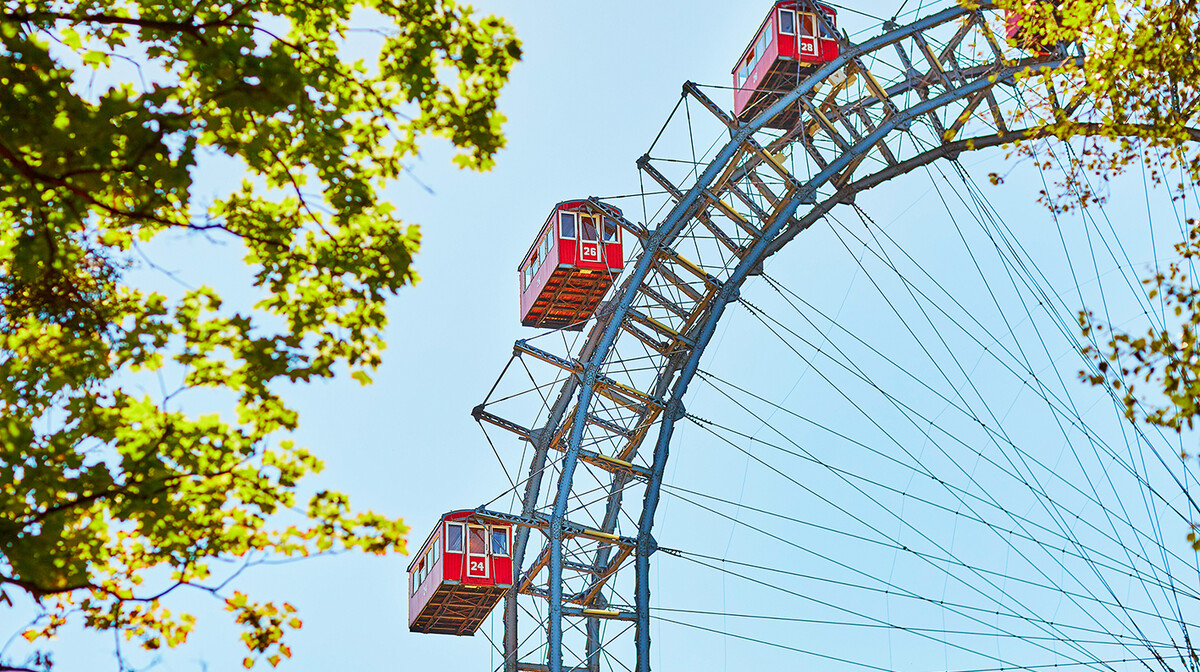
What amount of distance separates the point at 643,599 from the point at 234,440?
17009mm

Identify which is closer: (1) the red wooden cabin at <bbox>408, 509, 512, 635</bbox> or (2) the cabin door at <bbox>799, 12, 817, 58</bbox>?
(2) the cabin door at <bbox>799, 12, 817, 58</bbox>

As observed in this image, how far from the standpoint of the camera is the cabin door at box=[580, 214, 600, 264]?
84.0 feet

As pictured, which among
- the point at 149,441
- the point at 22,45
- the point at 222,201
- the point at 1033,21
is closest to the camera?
the point at 22,45

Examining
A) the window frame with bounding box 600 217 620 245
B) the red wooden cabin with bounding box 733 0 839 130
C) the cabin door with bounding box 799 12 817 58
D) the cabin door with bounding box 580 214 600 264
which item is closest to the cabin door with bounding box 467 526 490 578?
the cabin door with bounding box 580 214 600 264

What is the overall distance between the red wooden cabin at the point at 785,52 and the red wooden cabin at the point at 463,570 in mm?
9252

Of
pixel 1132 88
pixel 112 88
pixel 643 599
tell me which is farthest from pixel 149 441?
pixel 643 599

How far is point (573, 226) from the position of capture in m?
25.9

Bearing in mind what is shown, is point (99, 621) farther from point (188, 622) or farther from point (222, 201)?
point (222, 201)

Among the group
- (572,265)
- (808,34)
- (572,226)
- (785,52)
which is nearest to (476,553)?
(572,265)

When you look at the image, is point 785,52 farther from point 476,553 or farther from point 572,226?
point 476,553

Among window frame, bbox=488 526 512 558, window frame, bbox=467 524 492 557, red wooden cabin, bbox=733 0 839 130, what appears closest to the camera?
red wooden cabin, bbox=733 0 839 130

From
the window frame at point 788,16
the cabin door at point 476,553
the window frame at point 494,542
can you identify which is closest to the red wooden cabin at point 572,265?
the window frame at point 494,542

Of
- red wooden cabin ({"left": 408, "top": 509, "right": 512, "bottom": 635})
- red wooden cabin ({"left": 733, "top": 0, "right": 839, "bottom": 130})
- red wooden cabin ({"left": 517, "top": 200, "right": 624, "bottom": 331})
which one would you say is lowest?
red wooden cabin ({"left": 408, "top": 509, "right": 512, "bottom": 635})

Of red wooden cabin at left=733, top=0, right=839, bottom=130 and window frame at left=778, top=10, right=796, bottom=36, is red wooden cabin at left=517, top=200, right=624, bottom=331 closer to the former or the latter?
red wooden cabin at left=733, top=0, right=839, bottom=130
